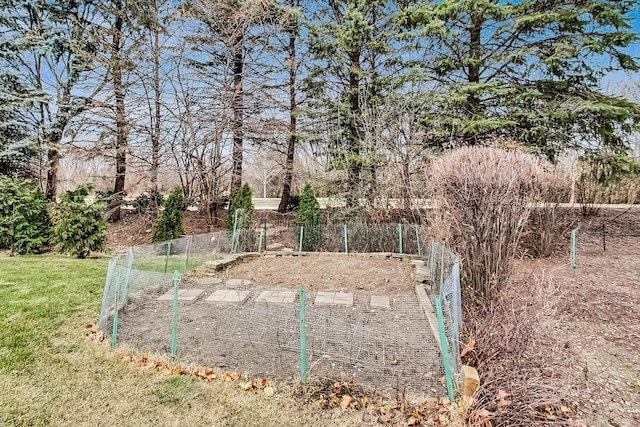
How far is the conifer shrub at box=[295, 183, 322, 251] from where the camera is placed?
33.5 ft

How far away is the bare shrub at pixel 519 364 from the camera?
2736mm

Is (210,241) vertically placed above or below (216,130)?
below

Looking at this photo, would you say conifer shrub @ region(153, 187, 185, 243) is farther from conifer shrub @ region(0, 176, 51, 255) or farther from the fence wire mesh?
the fence wire mesh

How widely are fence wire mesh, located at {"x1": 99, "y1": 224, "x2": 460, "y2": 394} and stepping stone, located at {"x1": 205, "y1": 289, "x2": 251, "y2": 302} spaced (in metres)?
0.03

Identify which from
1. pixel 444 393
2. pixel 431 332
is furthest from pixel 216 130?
pixel 444 393

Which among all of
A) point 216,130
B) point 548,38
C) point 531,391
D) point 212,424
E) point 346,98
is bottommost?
point 212,424

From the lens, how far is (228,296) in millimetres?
5391

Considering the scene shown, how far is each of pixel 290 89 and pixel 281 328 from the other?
37.0 feet

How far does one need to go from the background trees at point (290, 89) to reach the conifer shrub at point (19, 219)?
3.02 m

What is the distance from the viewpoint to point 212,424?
106 inches

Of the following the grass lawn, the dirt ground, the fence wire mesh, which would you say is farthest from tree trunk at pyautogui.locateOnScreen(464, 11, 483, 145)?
the grass lawn

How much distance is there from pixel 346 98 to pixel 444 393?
34.7 feet

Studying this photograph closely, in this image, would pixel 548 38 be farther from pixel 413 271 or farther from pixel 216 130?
pixel 216 130

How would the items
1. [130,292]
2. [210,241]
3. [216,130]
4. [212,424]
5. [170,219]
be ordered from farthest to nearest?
[216,130] < [170,219] < [210,241] < [130,292] < [212,424]
